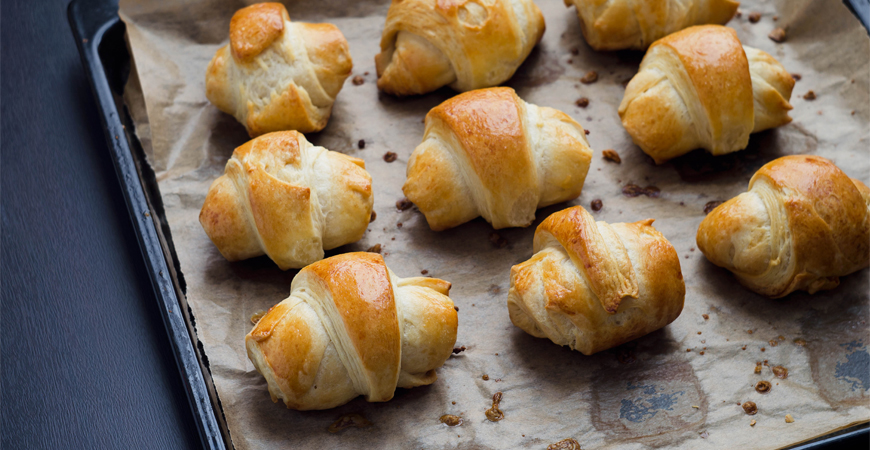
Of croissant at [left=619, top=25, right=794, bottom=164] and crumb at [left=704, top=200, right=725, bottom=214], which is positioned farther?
crumb at [left=704, top=200, right=725, bottom=214]

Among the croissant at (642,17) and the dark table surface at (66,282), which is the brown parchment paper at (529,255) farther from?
the dark table surface at (66,282)

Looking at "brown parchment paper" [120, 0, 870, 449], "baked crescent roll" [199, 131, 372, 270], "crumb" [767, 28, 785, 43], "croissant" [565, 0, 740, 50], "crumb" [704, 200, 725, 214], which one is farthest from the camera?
"crumb" [767, 28, 785, 43]

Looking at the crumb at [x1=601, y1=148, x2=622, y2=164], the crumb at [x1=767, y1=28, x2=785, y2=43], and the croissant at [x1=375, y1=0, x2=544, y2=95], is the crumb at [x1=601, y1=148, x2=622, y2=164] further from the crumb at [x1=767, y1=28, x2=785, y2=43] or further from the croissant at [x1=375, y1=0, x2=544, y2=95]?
the crumb at [x1=767, y1=28, x2=785, y2=43]

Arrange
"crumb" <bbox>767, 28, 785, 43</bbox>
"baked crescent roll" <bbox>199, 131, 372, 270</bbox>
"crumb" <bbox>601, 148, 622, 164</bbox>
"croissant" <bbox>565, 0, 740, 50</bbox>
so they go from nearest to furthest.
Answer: "baked crescent roll" <bbox>199, 131, 372, 270</bbox>
"crumb" <bbox>601, 148, 622, 164</bbox>
"croissant" <bbox>565, 0, 740, 50</bbox>
"crumb" <bbox>767, 28, 785, 43</bbox>

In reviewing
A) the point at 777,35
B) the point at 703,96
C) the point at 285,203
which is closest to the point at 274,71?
the point at 285,203

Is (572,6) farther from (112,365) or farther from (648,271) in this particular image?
(112,365)

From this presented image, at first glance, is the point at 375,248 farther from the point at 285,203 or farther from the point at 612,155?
the point at 612,155

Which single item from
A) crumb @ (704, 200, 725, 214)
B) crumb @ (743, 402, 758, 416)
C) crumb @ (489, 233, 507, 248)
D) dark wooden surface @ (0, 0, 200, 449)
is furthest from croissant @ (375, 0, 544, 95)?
crumb @ (743, 402, 758, 416)

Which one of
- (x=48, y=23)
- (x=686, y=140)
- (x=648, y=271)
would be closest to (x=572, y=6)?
(x=686, y=140)
